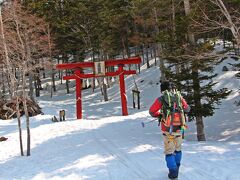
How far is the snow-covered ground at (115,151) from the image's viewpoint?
26.9ft

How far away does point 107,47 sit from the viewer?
36438 mm

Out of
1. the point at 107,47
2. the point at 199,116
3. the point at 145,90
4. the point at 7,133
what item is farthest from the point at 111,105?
the point at 199,116

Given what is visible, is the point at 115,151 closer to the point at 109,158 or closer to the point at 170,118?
the point at 109,158

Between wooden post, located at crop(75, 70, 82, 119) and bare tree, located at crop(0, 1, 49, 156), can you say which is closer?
bare tree, located at crop(0, 1, 49, 156)

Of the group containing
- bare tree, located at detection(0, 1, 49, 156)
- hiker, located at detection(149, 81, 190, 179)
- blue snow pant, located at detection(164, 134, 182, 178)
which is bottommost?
blue snow pant, located at detection(164, 134, 182, 178)

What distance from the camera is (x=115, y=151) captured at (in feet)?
37.0

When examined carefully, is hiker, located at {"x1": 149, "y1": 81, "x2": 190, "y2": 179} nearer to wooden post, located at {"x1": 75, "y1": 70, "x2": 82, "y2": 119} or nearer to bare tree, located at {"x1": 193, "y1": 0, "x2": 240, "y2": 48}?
bare tree, located at {"x1": 193, "y1": 0, "x2": 240, "y2": 48}

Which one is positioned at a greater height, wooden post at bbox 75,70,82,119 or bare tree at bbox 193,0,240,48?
bare tree at bbox 193,0,240,48

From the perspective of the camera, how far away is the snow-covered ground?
26.9ft

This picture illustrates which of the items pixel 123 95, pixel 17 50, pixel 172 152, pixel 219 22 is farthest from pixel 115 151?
pixel 123 95

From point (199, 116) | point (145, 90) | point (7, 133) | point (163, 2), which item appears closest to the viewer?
point (199, 116)

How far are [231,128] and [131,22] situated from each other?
25.7 meters

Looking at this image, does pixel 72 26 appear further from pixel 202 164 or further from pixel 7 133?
pixel 202 164

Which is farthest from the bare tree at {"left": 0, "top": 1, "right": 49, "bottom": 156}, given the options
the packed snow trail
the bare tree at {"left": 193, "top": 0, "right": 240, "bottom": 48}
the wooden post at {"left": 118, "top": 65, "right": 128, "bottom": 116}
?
the bare tree at {"left": 193, "top": 0, "right": 240, "bottom": 48}
